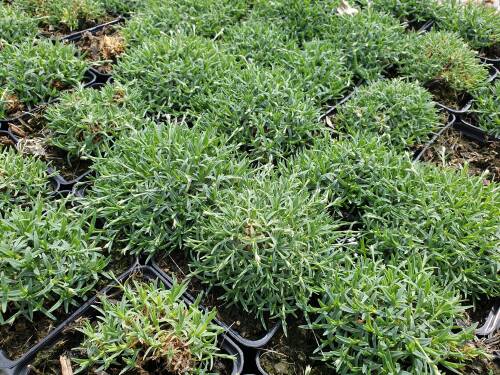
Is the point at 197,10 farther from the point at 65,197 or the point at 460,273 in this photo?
the point at 460,273

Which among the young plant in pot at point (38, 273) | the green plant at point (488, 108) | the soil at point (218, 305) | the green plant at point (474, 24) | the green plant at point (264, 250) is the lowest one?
the young plant in pot at point (38, 273)

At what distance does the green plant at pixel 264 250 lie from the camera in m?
1.79

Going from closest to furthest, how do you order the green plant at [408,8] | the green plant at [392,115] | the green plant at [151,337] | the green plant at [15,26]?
the green plant at [151,337], the green plant at [392,115], the green plant at [15,26], the green plant at [408,8]

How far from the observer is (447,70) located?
2.96 metres

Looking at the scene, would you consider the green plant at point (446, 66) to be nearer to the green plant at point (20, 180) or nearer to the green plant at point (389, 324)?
the green plant at point (389, 324)

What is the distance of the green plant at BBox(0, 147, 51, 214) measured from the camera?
2.08 meters

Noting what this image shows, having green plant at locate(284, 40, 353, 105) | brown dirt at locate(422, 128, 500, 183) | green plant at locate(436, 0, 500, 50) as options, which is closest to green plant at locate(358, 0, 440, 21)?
green plant at locate(436, 0, 500, 50)

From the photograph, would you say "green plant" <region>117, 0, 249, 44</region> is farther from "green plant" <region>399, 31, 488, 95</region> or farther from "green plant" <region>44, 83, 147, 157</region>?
A: "green plant" <region>399, 31, 488, 95</region>

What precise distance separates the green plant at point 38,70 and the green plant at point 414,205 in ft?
4.95

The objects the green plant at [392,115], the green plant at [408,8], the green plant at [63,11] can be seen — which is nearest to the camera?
the green plant at [392,115]

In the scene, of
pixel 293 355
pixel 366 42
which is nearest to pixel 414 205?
pixel 293 355

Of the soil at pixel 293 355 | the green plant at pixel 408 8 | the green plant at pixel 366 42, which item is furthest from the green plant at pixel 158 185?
the green plant at pixel 408 8

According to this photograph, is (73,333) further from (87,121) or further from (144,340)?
(87,121)

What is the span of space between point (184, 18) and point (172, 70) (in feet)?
2.43
